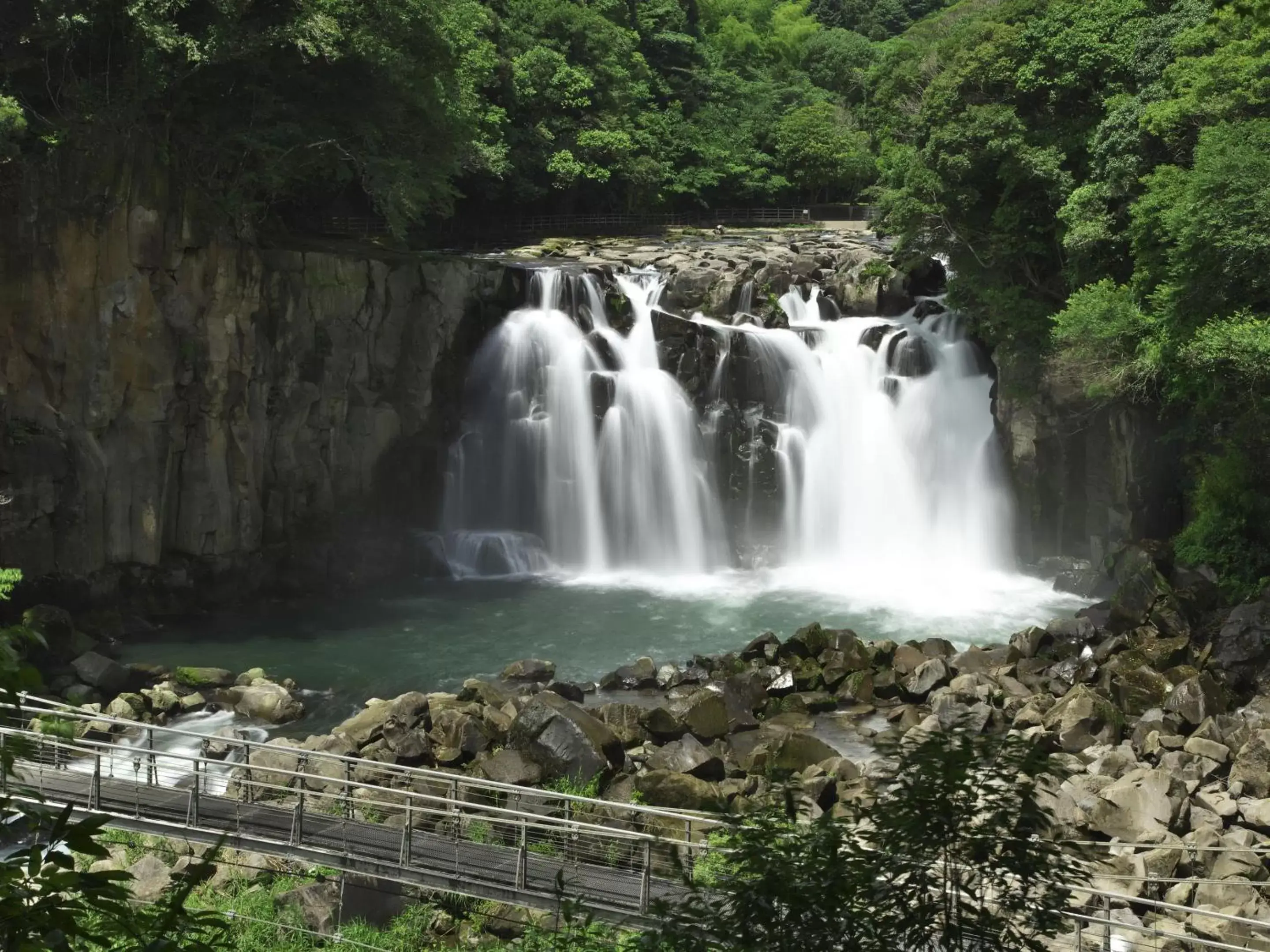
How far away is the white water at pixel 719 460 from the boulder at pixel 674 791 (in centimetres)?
1453

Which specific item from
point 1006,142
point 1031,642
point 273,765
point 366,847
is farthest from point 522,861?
point 1006,142

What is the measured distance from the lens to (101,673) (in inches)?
820

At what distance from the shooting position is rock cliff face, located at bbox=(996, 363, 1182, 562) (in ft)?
85.5

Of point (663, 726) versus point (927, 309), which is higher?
point (927, 309)

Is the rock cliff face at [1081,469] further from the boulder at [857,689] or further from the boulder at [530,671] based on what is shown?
the boulder at [530,671]

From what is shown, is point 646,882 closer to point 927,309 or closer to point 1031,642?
point 1031,642

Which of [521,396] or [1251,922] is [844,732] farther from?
[521,396]

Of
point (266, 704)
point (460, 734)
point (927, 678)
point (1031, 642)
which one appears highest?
point (1031, 642)

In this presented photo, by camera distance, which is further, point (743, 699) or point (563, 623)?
point (563, 623)

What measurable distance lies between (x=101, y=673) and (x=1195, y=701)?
18466 millimetres

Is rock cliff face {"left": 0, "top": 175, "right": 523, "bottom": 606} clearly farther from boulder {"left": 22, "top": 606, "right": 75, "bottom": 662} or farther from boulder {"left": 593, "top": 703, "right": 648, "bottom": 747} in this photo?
boulder {"left": 593, "top": 703, "right": 648, "bottom": 747}

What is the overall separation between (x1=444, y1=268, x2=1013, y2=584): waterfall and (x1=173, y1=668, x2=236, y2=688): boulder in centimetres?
934

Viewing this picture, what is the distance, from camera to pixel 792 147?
55406 mm

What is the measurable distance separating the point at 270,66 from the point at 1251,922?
2497 cm
